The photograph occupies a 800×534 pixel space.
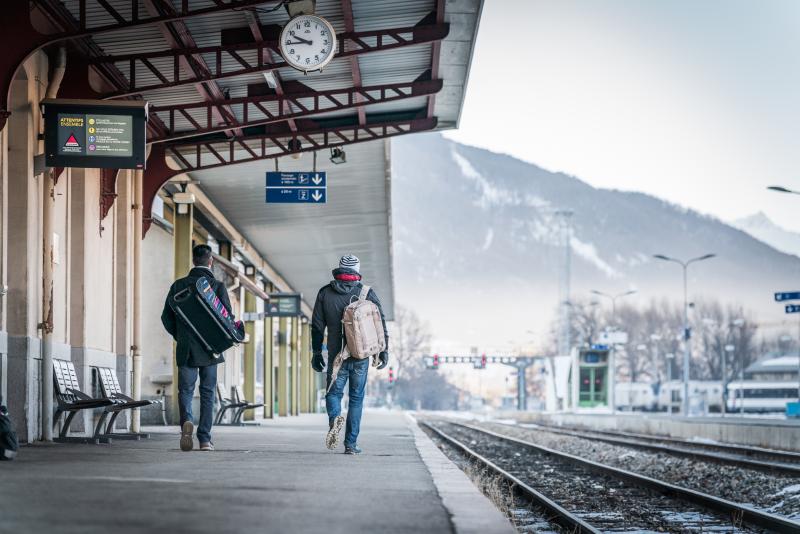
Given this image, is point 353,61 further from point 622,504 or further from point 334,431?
point 622,504

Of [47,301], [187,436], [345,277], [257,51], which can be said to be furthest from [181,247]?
[345,277]

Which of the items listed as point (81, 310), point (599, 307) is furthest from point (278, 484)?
point (599, 307)

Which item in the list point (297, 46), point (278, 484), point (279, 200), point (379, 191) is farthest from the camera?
point (379, 191)

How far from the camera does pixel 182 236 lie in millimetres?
25297

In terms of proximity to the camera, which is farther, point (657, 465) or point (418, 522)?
point (657, 465)

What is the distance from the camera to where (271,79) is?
19.3m

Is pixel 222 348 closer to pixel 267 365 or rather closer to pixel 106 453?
pixel 106 453

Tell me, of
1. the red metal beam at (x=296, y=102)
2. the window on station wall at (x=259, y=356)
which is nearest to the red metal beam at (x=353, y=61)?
the red metal beam at (x=296, y=102)

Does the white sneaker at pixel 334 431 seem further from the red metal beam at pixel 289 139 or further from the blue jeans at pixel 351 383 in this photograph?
the red metal beam at pixel 289 139

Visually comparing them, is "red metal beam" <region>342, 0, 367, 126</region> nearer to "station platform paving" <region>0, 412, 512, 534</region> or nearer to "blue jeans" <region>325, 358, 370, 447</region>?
"blue jeans" <region>325, 358, 370, 447</region>

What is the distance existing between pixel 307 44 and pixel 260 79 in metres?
4.45

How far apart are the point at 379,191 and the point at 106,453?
19320 mm

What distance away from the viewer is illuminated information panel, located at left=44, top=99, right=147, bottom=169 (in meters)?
13.5

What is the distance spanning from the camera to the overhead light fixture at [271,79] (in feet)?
62.5
